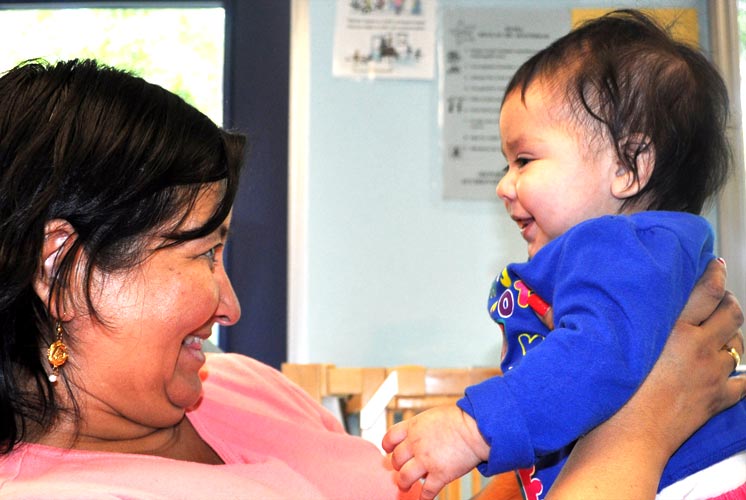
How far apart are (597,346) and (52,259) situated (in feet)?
2.17

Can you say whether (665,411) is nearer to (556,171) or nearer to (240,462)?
(556,171)

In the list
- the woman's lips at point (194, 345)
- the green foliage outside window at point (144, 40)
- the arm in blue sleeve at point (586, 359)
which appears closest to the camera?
the arm in blue sleeve at point (586, 359)

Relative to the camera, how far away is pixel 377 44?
2369 mm

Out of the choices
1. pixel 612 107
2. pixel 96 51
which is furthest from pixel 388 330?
pixel 612 107

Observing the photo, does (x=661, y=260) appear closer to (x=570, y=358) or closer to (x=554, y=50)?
(x=570, y=358)

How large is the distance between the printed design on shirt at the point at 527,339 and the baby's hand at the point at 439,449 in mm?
204

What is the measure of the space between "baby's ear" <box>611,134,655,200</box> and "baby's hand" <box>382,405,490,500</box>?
0.36 meters

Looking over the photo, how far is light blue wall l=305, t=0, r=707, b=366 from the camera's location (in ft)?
7.59

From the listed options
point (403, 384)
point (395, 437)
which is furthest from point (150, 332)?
point (403, 384)

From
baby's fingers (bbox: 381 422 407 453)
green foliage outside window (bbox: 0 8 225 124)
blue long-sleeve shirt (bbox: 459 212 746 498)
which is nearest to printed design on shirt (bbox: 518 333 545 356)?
blue long-sleeve shirt (bbox: 459 212 746 498)

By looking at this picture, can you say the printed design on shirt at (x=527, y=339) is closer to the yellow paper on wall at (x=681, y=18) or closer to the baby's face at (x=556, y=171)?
the baby's face at (x=556, y=171)

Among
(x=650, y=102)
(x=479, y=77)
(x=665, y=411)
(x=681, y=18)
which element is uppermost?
(x=681, y=18)

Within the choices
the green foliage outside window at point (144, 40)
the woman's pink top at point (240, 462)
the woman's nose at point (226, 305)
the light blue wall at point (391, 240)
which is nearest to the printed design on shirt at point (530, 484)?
the woman's pink top at point (240, 462)

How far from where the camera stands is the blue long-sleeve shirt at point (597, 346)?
0.93m
